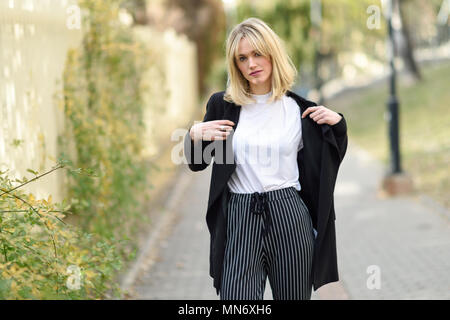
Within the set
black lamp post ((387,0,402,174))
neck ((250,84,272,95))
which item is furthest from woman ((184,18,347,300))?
black lamp post ((387,0,402,174))

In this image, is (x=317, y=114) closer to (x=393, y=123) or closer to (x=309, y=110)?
(x=309, y=110)

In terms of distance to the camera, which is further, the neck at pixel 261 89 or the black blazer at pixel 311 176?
the neck at pixel 261 89

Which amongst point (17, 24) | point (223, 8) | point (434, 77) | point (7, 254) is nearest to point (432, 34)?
point (434, 77)

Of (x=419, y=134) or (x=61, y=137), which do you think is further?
(x=419, y=134)

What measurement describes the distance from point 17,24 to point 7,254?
2285 millimetres

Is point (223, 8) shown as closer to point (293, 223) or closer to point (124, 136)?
point (124, 136)

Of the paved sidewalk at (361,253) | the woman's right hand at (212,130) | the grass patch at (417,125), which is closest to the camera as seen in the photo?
the woman's right hand at (212,130)

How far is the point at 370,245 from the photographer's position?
696 cm

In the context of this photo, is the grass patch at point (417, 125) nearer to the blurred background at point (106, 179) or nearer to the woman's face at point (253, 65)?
the blurred background at point (106, 179)

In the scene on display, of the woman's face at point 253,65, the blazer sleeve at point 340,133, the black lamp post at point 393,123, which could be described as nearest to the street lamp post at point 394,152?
the black lamp post at point 393,123

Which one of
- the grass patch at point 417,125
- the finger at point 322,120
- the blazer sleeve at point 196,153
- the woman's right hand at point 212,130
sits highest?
the finger at point 322,120

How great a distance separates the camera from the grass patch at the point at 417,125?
1051 centimetres

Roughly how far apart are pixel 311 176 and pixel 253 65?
61cm

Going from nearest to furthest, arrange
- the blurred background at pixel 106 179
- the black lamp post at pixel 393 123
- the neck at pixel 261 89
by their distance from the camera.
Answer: the neck at pixel 261 89 < the blurred background at pixel 106 179 < the black lamp post at pixel 393 123
